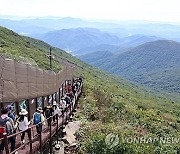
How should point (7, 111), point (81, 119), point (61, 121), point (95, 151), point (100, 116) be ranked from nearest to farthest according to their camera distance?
1. point (7, 111)
2. point (95, 151)
3. point (61, 121)
4. point (81, 119)
5. point (100, 116)

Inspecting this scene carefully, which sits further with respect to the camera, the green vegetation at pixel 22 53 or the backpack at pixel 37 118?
the green vegetation at pixel 22 53

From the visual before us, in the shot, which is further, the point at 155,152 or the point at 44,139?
the point at 155,152

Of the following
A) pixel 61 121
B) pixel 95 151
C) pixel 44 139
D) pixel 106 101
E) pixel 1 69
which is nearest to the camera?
pixel 1 69

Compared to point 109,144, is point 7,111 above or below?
above

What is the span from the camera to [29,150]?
12398 millimetres

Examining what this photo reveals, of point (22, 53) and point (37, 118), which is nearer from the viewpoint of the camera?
point (37, 118)

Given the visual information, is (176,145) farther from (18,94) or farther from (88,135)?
(18,94)

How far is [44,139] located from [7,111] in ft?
9.53

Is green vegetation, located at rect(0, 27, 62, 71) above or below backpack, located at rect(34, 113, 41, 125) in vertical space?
below


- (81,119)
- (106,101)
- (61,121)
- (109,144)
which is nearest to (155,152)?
(109,144)

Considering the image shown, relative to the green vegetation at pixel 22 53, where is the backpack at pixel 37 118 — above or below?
above

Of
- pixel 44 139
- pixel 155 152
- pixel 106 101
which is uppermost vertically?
pixel 44 139

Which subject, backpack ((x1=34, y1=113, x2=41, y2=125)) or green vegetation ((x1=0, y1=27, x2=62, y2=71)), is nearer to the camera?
backpack ((x1=34, y1=113, x2=41, y2=125))

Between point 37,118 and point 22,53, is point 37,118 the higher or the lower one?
the higher one
